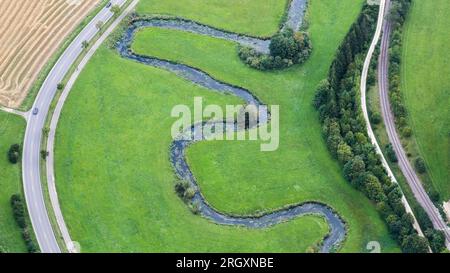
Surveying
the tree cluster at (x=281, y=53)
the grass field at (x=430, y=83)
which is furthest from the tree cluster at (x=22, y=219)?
the grass field at (x=430, y=83)

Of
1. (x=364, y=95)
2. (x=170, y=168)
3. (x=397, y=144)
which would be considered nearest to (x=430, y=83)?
(x=364, y=95)

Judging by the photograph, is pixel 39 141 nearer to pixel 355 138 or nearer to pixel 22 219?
pixel 22 219

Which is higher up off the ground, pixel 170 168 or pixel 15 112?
pixel 15 112

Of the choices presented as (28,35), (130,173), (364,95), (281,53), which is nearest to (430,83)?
(364,95)

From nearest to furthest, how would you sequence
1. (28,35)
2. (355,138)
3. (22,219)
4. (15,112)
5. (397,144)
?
1. (22,219)
2. (355,138)
3. (397,144)
4. (15,112)
5. (28,35)

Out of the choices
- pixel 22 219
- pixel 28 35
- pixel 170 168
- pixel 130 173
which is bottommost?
pixel 22 219

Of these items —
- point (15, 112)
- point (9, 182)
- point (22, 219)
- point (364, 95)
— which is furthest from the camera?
point (364, 95)

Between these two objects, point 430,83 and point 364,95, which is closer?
point 364,95

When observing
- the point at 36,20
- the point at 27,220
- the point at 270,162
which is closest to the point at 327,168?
the point at 270,162
